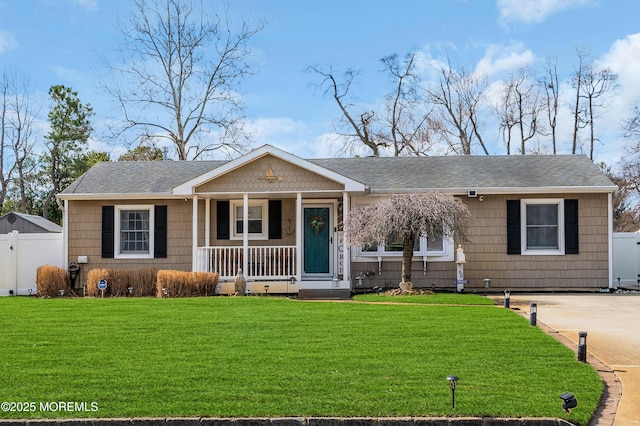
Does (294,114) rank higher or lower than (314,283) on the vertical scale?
higher

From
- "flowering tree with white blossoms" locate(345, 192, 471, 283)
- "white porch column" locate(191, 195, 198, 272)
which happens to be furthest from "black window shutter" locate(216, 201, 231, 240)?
"flowering tree with white blossoms" locate(345, 192, 471, 283)

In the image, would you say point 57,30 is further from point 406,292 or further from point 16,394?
point 16,394

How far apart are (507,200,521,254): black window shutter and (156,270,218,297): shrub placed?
25.2ft

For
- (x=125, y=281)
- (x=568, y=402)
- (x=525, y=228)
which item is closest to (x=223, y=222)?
(x=125, y=281)

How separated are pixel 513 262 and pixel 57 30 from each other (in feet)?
53.7

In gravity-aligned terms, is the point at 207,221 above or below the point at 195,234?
above

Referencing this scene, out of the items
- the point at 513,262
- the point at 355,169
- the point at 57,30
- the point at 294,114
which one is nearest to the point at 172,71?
the point at 294,114

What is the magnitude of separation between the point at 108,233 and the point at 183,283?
319cm

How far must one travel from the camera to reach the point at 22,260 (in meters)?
17.2

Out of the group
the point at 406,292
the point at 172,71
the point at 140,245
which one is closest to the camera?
the point at 406,292

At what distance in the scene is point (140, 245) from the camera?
1733cm

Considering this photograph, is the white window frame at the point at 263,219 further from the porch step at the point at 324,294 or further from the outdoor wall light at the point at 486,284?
the outdoor wall light at the point at 486,284

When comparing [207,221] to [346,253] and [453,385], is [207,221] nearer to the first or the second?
[346,253]

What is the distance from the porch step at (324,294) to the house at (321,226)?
9 cm
